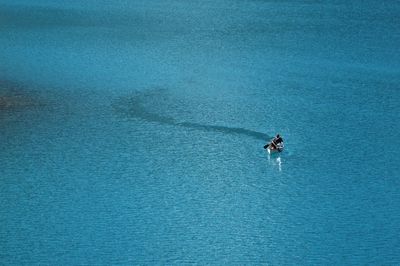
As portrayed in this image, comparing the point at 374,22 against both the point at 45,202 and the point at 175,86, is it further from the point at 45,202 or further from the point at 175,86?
the point at 45,202

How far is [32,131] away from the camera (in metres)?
24.4

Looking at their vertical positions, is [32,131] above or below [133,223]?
above

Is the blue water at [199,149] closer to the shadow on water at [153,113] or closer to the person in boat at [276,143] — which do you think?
the shadow on water at [153,113]

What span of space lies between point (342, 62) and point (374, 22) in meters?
11.6

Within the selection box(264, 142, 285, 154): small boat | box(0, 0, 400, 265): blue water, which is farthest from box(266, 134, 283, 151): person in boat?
box(0, 0, 400, 265): blue water

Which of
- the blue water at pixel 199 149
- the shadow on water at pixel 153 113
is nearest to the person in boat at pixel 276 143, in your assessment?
the blue water at pixel 199 149

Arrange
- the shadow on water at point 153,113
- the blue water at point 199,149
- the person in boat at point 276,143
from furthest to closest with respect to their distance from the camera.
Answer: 1. the shadow on water at point 153,113
2. the person in boat at point 276,143
3. the blue water at point 199,149

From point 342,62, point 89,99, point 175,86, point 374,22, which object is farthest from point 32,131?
point 374,22

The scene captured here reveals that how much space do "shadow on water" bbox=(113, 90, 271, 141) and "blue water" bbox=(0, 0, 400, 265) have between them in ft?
0.27

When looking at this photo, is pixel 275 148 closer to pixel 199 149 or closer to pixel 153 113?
pixel 199 149

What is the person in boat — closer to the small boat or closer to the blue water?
the small boat

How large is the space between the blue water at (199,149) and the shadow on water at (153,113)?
81 millimetres

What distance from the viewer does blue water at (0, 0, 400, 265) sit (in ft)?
57.9

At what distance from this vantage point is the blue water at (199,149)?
17656 mm
